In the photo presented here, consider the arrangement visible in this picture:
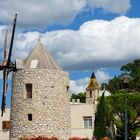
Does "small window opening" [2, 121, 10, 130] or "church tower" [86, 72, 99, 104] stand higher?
"church tower" [86, 72, 99, 104]

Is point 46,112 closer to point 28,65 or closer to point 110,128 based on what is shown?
point 28,65

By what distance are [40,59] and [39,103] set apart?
4352 mm

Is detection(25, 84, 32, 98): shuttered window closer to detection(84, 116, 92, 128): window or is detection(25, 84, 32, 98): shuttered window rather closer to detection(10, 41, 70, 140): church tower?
detection(10, 41, 70, 140): church tower

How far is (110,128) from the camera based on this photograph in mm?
62969

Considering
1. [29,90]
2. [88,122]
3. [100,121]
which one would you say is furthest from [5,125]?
[29,90]

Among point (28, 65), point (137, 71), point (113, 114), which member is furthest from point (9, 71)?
point (137, 71)

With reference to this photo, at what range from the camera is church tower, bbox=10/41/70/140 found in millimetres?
42219

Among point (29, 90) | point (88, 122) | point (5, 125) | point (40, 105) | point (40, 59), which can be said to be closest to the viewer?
point (40, 105)

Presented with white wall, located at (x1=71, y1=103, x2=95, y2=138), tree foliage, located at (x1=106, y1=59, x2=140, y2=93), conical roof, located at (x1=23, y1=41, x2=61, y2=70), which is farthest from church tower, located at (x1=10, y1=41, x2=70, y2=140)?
tree foliage, located at (x1=106, y1=59, x2=140, y2=93)

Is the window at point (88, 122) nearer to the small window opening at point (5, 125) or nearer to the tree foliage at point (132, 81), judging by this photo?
the small window opening at point (5, 125)

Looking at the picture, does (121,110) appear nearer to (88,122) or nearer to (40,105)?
(88,122)

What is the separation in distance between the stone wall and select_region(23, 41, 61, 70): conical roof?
1.11m

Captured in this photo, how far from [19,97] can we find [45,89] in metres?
2.26

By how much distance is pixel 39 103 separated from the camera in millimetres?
42281
